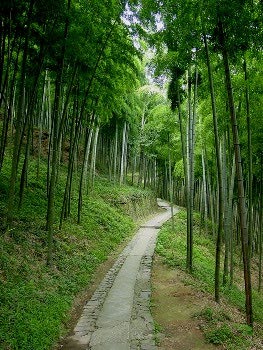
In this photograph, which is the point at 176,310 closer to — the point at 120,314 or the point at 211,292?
the point at 120,314

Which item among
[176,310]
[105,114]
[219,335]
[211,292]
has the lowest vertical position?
[211,292]

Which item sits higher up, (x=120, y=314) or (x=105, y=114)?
(x=105, y=114)

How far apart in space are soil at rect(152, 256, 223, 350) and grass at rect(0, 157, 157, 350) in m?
1.65

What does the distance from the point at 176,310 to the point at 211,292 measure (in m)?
1.89

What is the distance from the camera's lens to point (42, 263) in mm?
7363

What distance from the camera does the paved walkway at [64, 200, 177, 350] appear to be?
198 inches

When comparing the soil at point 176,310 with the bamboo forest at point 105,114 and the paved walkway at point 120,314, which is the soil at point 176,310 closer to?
the bamboo forest at point 105,114

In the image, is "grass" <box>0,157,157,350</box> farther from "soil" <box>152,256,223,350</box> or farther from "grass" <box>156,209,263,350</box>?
"grass" <box>156,209,263,350</box>

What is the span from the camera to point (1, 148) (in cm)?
909

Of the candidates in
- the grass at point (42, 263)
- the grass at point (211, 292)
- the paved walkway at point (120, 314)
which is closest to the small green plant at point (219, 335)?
the grass at point (211, 292)

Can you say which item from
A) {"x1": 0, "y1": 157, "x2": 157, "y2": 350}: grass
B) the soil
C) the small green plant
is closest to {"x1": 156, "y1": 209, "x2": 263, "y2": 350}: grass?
the small green plant

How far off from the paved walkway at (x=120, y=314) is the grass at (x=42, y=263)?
1.33 feet

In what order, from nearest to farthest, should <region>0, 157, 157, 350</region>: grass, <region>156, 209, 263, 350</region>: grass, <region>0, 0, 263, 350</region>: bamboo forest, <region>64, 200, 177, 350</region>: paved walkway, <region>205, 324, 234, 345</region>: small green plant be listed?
<region>0, 157, 157, 350</region>: grass
<region>64, 200, 177, 350</region>: paved walkway
<region>205, 324, 234, 345</region>: small green plant
<region>156, 209, 263, 350</region>: grass
<region>0, 0, 263, 350</region>: bamboo forest

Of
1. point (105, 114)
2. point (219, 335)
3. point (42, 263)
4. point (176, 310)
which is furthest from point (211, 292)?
Result: point (105, 114)
